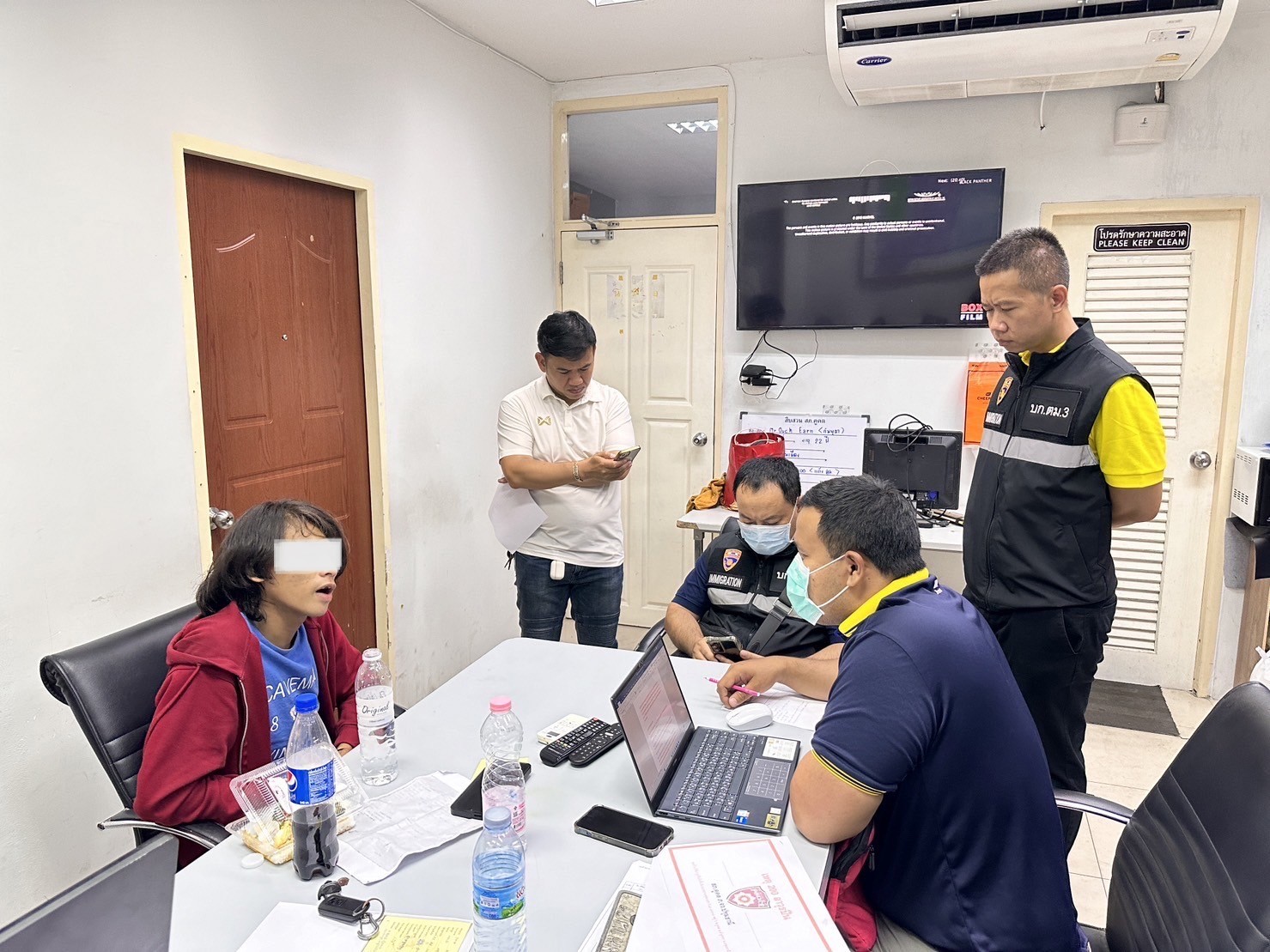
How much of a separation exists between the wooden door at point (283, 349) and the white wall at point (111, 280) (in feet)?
0.43

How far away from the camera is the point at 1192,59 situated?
302 cm

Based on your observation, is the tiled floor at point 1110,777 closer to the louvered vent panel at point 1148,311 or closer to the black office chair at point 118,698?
the louvered vent panel at point 1148,311

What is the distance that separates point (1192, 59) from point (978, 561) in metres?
2.17

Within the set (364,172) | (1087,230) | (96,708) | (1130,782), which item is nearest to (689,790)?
(96,708)

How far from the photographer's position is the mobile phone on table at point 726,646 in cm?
218

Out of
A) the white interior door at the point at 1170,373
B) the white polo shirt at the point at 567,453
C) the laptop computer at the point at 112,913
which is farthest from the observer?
the white interior door at the point at 1170,373

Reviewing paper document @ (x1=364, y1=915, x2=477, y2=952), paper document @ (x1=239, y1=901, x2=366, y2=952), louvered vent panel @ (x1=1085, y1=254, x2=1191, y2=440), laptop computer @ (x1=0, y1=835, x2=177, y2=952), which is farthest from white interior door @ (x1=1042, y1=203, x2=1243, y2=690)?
laptop computer @ (x1=0, y1=835, x2=177, y2=952)

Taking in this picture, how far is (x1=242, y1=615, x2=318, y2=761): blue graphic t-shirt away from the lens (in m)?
1.66

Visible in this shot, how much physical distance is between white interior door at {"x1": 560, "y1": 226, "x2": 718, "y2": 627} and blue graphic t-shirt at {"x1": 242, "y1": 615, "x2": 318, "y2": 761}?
2.78m

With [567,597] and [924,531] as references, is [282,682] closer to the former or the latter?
[567,597]

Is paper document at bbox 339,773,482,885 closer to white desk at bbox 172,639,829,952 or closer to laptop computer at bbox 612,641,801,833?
white desk at bbox 172,639,829,952

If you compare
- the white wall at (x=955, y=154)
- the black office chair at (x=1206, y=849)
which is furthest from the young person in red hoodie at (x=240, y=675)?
the white wall at (x=955, y=154)

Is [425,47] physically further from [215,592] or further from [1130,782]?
[1130,782]

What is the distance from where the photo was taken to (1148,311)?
3.60 metres
